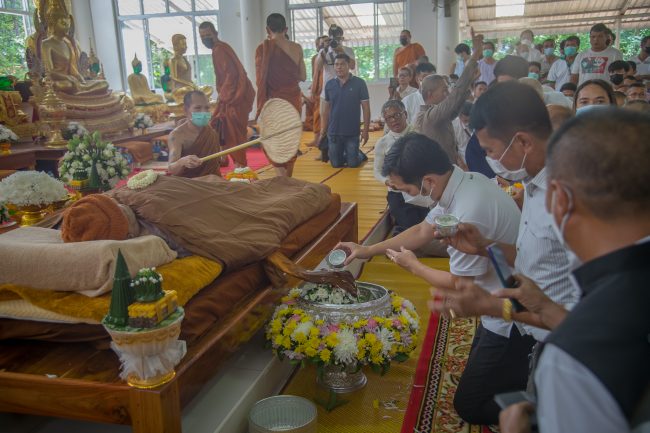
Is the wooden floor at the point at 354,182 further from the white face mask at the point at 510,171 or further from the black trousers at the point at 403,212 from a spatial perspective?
the white face mask at the point at 510,171

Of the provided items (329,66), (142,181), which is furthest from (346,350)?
(329,66)

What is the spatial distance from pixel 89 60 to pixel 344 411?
10674mm

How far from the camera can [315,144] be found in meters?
8.31

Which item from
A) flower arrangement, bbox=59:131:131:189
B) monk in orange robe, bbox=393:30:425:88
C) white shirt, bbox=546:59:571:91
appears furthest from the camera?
monk in orange robe, bbox=393:30:425:88

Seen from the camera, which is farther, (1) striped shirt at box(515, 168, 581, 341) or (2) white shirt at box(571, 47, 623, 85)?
(2) white shirt at box(571, 47, 623, 85)

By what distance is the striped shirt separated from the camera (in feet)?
5.12

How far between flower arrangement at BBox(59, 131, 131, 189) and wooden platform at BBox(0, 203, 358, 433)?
1838mm

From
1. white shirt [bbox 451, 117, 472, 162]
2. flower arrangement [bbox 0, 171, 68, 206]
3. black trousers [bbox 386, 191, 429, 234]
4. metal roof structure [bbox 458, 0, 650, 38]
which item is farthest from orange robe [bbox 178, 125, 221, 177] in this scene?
metal roof structure [bbox 458, 0, 650, 38]

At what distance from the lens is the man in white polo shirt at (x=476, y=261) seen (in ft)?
6.77

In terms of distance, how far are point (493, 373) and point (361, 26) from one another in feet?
38.2

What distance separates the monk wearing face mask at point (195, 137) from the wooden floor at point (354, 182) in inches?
48.6

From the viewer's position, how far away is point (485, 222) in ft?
6.76

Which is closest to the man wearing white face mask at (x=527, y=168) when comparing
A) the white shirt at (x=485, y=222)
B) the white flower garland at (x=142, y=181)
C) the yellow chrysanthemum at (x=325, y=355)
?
the white shirt at (x=485, y=222)

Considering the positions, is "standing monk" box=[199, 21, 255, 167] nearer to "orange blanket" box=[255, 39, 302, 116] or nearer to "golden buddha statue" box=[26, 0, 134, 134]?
"orange blanket" box=[255, 39, 302, 116]
